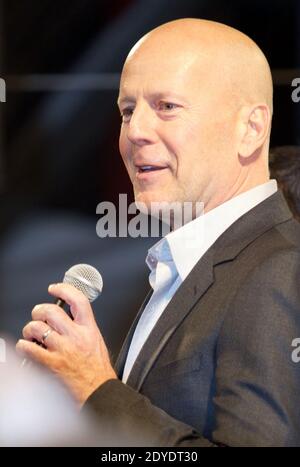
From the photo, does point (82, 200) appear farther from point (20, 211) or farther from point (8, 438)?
point (8, 438)

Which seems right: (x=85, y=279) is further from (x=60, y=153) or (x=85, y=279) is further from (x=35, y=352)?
(x=60, y=153)

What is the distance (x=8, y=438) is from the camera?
50.2 inches

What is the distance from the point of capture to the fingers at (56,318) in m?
1.22

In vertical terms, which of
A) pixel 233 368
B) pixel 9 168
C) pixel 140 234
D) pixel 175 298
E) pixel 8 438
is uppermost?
pixel 9 168

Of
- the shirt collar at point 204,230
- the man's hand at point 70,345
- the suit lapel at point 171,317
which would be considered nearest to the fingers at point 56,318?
the man's hand at point 70,345

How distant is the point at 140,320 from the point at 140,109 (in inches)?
14.4

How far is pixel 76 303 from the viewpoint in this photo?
123 cm

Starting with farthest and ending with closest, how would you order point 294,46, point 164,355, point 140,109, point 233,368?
point 294,46
point 140,109
point 164,355
point 233,368

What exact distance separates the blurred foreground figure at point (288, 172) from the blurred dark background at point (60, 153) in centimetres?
107

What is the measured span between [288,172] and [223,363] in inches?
49.1

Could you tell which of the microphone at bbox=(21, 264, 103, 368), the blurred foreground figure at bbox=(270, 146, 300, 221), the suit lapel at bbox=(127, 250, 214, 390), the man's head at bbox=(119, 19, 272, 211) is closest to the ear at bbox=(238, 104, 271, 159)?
the man's head at bbox=(119, 19, 272, 211)

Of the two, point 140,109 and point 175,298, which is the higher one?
point 140,109

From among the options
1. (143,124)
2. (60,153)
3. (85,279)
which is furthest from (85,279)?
(60,153)

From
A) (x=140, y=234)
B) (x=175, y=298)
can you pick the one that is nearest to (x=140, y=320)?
(x=175, y=298)
